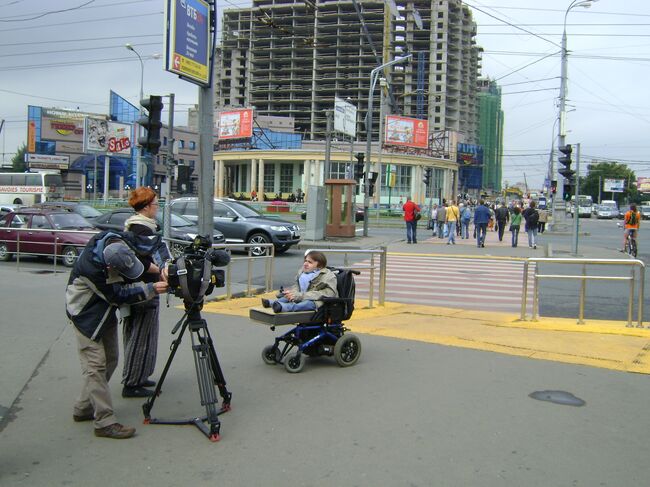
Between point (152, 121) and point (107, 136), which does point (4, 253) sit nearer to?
point (152, 121)

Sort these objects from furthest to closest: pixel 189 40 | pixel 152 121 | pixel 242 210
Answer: pixel 242 210 < pixel 152 121 < pixel 189 40

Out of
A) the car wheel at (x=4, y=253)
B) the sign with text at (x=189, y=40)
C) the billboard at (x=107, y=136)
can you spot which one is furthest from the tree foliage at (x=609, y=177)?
the sign with text at (x=189, y=40)

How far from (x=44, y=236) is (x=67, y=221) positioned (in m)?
1.37

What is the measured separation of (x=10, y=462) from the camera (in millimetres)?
3945

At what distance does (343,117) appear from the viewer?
4197 cm

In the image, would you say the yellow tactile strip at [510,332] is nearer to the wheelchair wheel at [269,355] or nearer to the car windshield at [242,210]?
the wheelchair wheel at [269,355]

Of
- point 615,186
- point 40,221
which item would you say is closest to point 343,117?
point 40,221

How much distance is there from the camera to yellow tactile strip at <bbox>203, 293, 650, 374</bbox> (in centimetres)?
688

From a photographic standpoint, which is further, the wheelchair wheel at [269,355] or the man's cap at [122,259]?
the wheelchair wheel at [269,355]

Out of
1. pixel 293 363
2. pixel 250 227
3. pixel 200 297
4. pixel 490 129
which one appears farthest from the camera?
pixel 490 129

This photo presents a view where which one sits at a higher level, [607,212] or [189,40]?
[189,40]

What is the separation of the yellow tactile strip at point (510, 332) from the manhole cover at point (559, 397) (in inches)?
47.9

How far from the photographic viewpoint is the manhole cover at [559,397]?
5.27 metres

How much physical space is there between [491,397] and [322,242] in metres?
19.5
